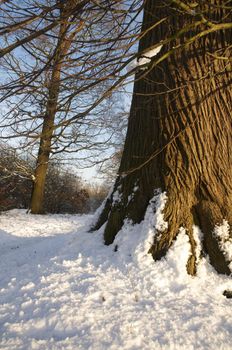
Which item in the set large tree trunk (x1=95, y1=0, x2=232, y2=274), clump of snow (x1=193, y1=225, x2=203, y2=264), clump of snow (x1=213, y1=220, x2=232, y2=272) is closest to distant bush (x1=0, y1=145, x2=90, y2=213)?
large tree trunk (x1=95, y1=0, x2=232, y2=274)

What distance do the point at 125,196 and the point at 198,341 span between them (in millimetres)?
1941

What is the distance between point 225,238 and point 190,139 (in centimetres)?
110

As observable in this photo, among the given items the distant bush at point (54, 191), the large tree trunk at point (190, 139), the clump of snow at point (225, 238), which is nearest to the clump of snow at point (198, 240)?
the large tree trunk at point (190, 139)

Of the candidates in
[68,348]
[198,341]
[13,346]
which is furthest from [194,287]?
[13,346]

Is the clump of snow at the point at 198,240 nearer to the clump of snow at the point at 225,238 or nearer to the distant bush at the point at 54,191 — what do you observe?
the clump of snow at the point at 225,238

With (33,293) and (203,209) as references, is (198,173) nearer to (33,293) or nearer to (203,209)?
(203,209)

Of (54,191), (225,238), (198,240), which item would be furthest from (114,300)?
(54,191)

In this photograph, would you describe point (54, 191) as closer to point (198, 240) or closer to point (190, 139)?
point (190, 139)

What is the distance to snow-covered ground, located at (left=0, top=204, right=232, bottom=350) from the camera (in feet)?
7.18

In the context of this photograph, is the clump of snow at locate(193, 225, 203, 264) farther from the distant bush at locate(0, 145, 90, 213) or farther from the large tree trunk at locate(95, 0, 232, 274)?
the distant bush at locate(0, 145, 90, 213)

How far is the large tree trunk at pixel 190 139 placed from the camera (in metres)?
3.38

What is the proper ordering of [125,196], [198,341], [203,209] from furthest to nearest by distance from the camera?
[125,196] → [203,209] → [198,341]

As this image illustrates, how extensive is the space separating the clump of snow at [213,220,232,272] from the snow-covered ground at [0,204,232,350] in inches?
8.6

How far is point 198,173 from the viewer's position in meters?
3.45
